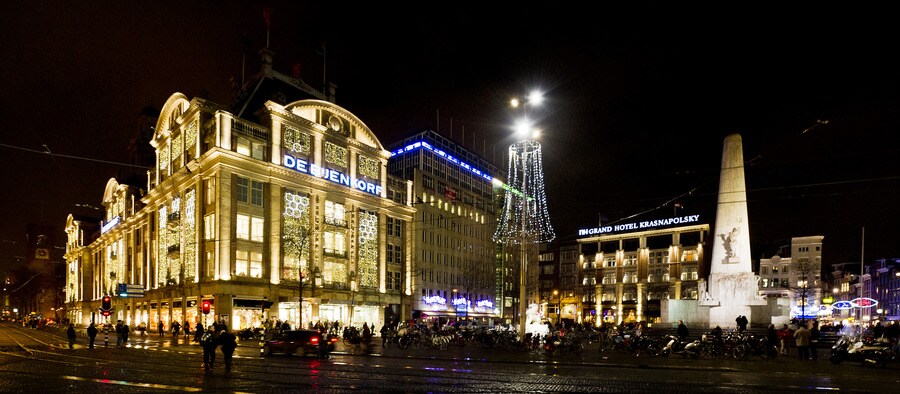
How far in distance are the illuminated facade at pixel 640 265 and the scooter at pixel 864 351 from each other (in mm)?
71815

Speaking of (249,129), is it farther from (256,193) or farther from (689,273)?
(689,273)

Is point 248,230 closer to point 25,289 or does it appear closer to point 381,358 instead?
point 381,358

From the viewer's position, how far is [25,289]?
14262cm

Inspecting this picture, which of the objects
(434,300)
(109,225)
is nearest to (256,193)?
(434,300)

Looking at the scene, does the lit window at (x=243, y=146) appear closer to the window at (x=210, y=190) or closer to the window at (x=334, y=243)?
the window at (x=210, y=190)

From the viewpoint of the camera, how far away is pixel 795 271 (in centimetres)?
10962

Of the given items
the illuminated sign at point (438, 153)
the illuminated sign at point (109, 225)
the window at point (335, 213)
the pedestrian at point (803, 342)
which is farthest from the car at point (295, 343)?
the illuminated sign at point (109, 225)

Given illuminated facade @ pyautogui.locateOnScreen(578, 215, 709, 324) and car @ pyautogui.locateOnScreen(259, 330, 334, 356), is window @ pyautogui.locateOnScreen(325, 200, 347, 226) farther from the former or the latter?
illuminated facade @ pyautogui.locateOnScreen(578, 215, 709, 324)

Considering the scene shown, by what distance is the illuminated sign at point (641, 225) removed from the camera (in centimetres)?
9731

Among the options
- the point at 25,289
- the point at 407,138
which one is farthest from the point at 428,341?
the point at 25,289

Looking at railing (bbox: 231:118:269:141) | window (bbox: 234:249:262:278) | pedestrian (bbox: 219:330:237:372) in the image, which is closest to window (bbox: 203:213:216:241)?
window (bbox: 234:249:262:278)

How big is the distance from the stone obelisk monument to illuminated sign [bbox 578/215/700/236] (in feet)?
211

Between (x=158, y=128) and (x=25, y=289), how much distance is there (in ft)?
354

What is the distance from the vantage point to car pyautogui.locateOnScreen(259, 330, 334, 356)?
26.7 meters
